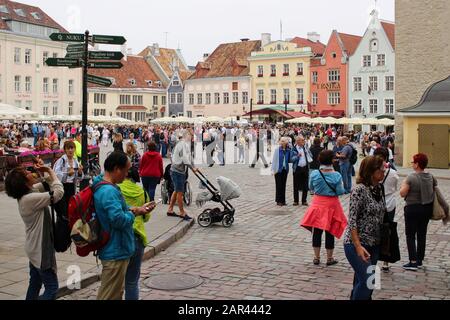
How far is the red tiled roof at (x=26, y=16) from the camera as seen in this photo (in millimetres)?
64312

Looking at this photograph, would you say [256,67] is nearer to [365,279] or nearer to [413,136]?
[413,136]

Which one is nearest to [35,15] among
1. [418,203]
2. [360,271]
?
[418,203]

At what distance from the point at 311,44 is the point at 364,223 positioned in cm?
7102

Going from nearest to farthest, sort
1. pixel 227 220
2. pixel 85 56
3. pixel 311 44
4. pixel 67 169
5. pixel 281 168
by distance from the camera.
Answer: pixel 67 169 < pixel 85 56 < pixel 227 220 < pixel 281 168 < pixel 311 44

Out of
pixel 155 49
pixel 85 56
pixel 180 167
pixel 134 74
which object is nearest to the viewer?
pixel 85 56

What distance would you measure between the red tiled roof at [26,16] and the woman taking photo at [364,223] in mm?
61977

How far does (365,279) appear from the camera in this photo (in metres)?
5.68

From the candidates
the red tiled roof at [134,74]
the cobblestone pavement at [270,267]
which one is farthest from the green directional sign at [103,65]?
the red tiled roof at [134,74]

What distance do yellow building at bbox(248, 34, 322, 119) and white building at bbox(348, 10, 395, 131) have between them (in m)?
7.28

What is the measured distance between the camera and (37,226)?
5.68 metres

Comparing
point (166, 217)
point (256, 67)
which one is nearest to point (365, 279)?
point (166, 217)

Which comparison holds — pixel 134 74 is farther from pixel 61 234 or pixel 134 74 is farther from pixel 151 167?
pixel 61 234

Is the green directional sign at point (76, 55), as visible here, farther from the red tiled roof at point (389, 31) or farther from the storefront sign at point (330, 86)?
the storefront sign at point (330, 86)

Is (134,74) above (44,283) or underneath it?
above
